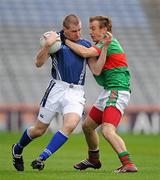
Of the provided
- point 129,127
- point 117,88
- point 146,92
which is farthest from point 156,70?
point 117,88

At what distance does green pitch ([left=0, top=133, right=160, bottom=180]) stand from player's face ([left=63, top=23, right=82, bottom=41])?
164 cm

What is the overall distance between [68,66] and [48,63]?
51.7 ft

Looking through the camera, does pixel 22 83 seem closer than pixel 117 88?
No

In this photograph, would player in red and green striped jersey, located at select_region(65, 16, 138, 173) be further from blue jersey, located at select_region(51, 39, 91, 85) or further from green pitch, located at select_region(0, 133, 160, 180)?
green pitch, located at select_region(0, 133, 160, 180)

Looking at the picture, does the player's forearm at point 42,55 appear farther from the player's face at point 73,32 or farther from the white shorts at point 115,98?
the white shorts at point 115,98

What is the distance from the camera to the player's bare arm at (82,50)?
9352 mm

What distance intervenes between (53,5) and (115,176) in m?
19.7

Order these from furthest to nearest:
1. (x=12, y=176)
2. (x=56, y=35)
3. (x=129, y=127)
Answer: (x=129, y=127) → (x=56, y=35) → (x=12, y=176)

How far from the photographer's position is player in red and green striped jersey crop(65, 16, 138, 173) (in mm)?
9328

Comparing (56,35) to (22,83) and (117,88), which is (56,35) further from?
(22,83)

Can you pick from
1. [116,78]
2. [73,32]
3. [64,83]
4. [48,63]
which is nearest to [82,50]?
[73,32]

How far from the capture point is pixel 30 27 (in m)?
27.0

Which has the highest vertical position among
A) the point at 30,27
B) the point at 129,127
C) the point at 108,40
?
the point at 108,40

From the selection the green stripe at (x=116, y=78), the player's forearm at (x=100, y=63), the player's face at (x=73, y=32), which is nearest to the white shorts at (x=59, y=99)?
the player's forearm at (x=100, y=63)
